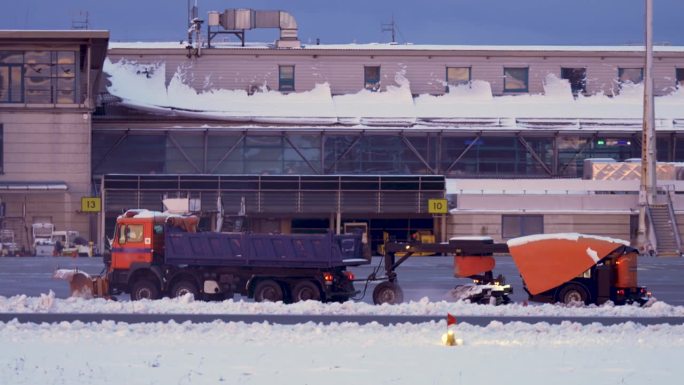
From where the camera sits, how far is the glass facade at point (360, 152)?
71.2 meters

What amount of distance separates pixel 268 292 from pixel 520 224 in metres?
36.7

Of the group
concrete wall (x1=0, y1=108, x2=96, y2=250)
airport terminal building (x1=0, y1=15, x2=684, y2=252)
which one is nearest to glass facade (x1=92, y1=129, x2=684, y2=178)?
airport terminal building (x1=0, y1=15, x2=684, y2=252)

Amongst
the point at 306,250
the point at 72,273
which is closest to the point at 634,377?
the point at 306,250

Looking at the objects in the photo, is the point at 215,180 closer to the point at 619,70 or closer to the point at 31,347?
the point at 619,70

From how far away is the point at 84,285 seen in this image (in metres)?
32.6

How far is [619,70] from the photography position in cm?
7812

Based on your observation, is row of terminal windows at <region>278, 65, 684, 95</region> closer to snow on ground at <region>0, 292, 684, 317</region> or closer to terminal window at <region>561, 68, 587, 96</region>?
terminal window at <region>561, 68, 587, 96</region>

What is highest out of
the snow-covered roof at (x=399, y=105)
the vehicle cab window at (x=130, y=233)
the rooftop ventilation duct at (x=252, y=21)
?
the rooftop ventilation duct at (x=252, y=21)

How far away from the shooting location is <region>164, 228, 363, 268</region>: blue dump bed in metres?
32.1

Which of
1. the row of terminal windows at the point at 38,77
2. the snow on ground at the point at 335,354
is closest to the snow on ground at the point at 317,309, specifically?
the snow on ground at the point at 335,354

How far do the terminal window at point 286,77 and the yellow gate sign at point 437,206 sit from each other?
15037 millimetres

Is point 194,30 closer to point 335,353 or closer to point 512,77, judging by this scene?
point 512,77

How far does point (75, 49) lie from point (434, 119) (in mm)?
22675

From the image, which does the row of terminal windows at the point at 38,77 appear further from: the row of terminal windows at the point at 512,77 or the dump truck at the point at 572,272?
the dump truck at the point at 572,272
